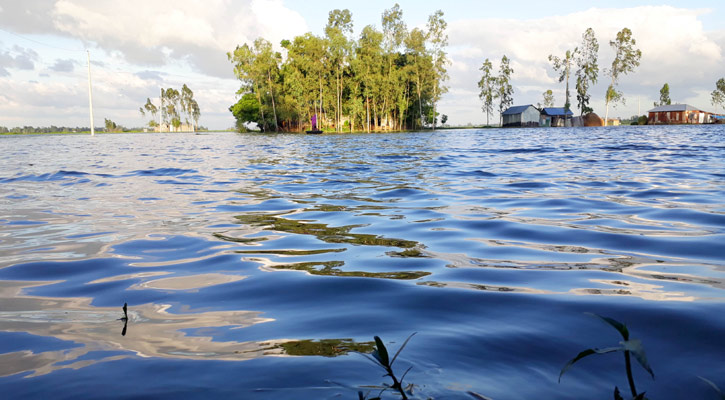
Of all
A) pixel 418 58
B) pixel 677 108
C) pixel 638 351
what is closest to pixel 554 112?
pixel 677 108

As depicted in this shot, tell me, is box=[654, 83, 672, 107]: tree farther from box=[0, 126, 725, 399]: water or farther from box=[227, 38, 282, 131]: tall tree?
box=[0, 126, 725, 399]: water

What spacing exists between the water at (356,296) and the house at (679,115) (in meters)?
91.6

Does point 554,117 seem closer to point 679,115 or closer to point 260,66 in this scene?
point 679,115

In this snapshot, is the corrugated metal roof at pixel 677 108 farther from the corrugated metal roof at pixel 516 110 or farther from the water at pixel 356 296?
the water at pixel 356 296

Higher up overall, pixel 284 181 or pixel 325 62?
pixel 325 62

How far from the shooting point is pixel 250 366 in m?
1.64

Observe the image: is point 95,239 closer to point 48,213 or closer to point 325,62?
point 48,213

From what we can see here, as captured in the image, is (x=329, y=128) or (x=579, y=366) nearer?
(x=579, y=366)

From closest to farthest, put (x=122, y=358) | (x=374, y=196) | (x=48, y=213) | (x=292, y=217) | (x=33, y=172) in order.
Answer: (x=122, y=358), (x=292, y=217), (x=48, y=213), (x=374, y=196), (x=33, y=172)

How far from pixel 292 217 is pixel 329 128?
71.6 m

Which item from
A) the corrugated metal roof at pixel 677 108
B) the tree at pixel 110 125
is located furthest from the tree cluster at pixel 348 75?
the tree at pixel 110 125

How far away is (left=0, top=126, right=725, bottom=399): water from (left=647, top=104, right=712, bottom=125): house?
91626 mm

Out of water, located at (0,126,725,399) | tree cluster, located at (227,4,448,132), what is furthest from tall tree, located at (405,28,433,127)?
water, located at (0,126,725,399)

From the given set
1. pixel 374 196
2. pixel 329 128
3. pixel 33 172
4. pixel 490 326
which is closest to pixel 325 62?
pixel 329 128
